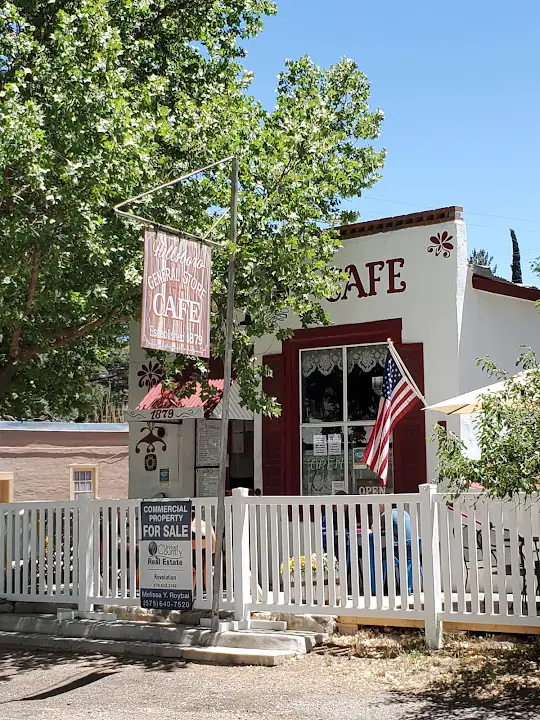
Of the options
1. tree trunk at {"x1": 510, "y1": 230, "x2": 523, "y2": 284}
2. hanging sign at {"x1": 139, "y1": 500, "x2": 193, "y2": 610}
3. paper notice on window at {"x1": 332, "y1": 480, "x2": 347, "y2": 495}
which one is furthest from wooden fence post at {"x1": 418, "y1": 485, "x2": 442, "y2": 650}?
tree trunk at {"x1": 510, "y1": 230, "x2": 523, "y2": 284}

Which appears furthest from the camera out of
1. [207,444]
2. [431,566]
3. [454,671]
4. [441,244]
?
[207,444]

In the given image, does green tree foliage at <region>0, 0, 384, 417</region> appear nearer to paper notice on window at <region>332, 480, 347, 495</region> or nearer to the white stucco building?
the white stucco building

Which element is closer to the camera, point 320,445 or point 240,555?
point 240,555

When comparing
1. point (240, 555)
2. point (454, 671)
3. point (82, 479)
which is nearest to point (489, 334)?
point (240, 555)

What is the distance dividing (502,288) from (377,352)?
1842mm

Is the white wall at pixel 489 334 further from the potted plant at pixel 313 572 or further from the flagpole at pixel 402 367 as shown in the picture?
the potted plant at pixel 313 572

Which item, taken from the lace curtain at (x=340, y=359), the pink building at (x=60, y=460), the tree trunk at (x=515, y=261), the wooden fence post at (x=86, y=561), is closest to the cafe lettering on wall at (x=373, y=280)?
the lace curtain at (x=340, y=359)

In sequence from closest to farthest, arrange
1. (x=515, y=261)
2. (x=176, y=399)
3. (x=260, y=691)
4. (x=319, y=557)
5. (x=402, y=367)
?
(x=260, y=691), (x=319, y=557), (x=402, y=367), (x=176, y=399), (x=515, y=261)

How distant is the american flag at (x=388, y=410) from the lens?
36.0 feet

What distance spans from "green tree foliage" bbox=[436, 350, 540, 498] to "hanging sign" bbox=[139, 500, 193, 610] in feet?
10.0

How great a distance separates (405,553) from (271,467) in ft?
16.1

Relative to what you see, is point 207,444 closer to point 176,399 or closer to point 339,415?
point 176,399

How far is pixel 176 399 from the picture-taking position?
13148 millimetres

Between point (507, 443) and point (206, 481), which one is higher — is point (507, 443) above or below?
above
